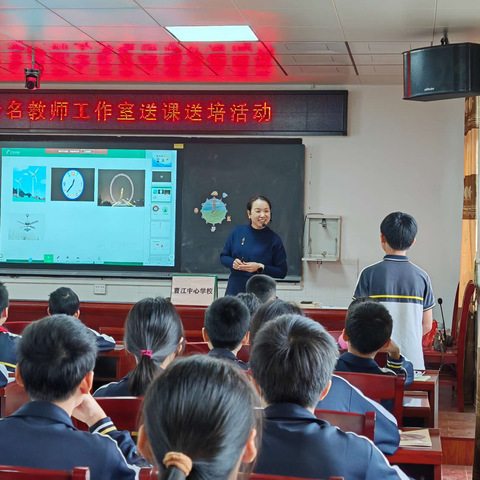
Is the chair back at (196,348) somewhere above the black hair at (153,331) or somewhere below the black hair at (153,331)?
below

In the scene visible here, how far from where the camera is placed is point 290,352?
175 cm

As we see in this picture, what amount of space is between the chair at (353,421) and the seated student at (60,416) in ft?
1.65

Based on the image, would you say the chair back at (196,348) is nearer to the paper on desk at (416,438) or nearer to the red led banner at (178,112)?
the paper on desk at (416,438)

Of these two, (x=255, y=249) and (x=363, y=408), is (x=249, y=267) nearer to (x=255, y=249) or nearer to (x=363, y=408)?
(x=255, y=249)

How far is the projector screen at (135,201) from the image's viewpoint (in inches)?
285

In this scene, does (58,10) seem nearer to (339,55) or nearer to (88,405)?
(339,55)

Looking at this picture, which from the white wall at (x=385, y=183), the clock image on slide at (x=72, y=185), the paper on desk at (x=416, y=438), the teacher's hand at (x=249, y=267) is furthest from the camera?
the clock image on slide at (x=72, y=185)

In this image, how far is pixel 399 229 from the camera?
391 cm

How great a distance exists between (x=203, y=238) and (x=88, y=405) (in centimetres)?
545

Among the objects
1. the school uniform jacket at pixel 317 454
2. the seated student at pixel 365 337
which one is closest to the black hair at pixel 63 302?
the seated student at pixel 365 337

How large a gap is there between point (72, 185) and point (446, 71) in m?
4.10

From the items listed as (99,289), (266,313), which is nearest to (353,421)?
(266,313)

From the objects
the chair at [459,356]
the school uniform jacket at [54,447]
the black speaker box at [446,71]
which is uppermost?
the black speaker box at [446,71]

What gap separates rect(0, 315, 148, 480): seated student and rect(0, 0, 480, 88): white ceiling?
10.6 feet
